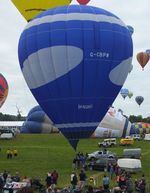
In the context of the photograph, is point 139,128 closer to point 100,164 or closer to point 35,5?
point 35,5

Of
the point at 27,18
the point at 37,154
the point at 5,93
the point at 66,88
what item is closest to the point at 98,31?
the point at 66,88

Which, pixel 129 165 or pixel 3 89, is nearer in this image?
pixel 129 165

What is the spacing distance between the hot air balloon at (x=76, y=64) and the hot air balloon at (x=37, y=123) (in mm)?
35765

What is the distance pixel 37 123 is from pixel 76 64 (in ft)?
128

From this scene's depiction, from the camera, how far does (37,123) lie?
2327 inches

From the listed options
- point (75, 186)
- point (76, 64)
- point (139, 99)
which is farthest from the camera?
point (139, 99)

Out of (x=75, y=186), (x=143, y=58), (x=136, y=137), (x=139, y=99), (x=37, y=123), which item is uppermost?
(x=139, y=99)

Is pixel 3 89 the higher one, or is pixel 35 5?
pixel 35 5

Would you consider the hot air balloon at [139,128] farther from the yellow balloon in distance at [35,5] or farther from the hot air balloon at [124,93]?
the yellow balloon in distance at [35,5]

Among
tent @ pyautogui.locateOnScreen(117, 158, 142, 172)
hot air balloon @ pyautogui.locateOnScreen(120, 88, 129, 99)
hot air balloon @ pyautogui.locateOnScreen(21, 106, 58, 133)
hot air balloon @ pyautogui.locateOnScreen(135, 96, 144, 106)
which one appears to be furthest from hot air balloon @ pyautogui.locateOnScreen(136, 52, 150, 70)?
tent @ pyautogui.locateOnScreen(117, 158, 142, 172)

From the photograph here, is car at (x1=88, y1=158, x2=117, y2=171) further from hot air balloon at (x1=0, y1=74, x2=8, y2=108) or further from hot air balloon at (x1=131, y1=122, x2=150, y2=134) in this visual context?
hot air balloon at (x1=131, y1=122, x2=150, y2=134)

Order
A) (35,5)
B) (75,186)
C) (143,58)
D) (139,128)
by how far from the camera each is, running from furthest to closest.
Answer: (139,128)
(143,58)
(35,5)
(75,186)

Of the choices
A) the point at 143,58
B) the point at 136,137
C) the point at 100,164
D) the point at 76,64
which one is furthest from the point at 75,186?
the point at 143,58

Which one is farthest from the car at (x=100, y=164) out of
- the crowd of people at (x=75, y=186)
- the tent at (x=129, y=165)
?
the crowd of people at (x=75, y=186)
